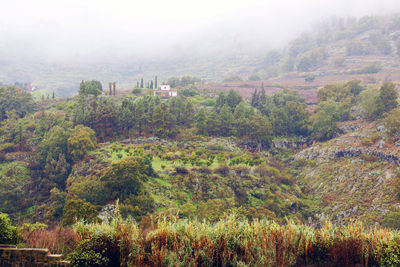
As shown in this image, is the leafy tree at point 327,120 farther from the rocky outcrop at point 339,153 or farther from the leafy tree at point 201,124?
the leafy tree at point 201,124

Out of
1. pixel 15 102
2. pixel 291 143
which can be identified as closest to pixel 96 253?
pixel 291 143

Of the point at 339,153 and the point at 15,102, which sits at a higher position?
the point at 15,102

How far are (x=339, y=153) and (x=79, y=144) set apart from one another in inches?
1369

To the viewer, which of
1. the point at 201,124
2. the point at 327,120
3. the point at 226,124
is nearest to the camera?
the point at 201,124

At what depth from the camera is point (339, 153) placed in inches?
1393

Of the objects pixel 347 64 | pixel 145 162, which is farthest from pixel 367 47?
pixel 145 162

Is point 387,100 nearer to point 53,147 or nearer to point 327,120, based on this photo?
point 327,120

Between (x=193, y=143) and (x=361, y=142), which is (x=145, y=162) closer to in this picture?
(x=193, y=143)

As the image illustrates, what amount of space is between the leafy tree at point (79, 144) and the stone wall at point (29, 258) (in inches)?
1011

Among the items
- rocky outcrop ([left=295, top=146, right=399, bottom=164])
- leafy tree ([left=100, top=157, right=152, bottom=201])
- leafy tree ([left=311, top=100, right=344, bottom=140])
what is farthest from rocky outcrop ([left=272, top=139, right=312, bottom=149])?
leafy tree ([left=100, top=157, right=152, bottom=201])

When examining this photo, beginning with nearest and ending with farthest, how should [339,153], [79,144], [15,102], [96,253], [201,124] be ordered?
[96,253]
[79,144]
[339,153]
[201,124]
[15,102]

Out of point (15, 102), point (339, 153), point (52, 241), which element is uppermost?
point (15, 102)

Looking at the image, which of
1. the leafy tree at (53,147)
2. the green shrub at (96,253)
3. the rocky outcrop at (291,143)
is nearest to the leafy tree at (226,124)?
the rocky outcrop at (291,143)

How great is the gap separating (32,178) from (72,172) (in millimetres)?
5417
